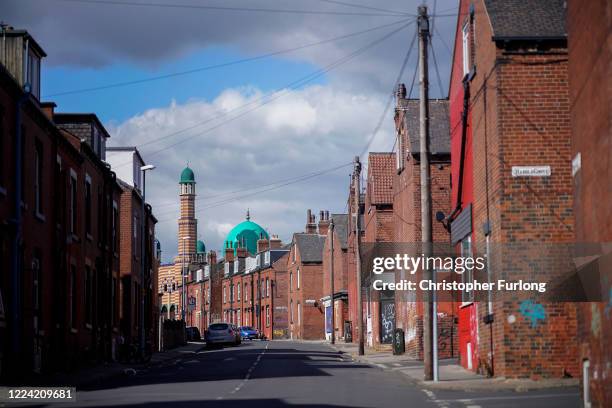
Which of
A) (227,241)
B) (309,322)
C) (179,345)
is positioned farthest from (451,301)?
(227,241)

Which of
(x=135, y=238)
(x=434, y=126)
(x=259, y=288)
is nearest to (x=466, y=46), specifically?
(x=434, y=126)

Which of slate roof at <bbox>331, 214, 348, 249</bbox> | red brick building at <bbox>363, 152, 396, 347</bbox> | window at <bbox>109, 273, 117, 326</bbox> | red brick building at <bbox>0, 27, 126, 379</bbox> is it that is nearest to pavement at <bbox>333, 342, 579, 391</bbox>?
red brick building at <bbox>0, 27, 126, 379</bbox>

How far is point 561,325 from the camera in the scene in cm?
2200

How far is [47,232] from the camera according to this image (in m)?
30.1

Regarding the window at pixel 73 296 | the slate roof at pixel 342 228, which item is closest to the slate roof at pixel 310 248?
the slate roof at pixel 342 228

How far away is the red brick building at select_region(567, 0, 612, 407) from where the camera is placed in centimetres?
1401

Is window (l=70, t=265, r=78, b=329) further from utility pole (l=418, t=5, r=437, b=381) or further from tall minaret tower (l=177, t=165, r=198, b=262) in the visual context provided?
tall minaret tower (l=177, t=165, r=198, b=262)

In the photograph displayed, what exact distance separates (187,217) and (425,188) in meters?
117

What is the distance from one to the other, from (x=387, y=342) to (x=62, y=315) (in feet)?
76.8

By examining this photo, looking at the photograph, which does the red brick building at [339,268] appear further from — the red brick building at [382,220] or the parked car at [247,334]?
the red brick building at [382,220]

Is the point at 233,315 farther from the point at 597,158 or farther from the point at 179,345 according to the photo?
the point at 597,158

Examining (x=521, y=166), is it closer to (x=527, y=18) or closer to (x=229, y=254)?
(x=527, y=18)

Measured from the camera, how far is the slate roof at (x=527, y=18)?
74.4ft

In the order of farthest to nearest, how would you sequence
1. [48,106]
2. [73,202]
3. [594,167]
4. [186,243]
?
1. [186,243]
2. [73,202]
3. [48,106]
4. [594,167]
